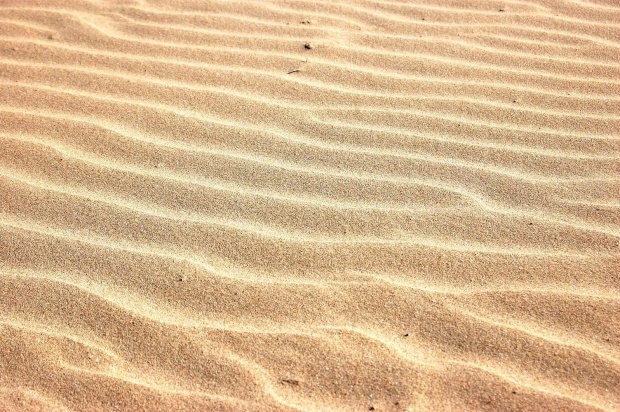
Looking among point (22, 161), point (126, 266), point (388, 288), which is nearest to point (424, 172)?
point (388, 288)

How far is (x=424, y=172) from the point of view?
87.7 inches

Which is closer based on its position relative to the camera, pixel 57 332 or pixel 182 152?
pixel 57 332

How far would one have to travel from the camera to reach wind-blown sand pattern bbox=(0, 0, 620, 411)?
1565mm

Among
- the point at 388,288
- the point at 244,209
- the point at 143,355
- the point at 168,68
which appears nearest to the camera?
the point at 143,355

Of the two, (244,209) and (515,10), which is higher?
Result: (515,10)

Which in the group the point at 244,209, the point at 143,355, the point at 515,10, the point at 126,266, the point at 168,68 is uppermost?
the point at 515,10

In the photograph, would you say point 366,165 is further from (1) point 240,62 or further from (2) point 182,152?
(1) point 240,62

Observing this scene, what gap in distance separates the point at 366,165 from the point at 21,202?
125 centimetres

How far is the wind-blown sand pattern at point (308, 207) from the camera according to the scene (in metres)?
1.57

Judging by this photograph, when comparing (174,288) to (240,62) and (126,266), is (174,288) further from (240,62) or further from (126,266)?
(240,62)

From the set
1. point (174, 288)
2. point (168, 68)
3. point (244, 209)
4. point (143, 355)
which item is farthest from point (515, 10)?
point (143, 355)

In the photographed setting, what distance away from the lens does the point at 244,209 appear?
2076 millimetres

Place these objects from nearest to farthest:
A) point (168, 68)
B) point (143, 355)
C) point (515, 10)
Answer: point (143, 355) < point (168, 68) < point (515, 10)

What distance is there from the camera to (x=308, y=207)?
6.82 ft
